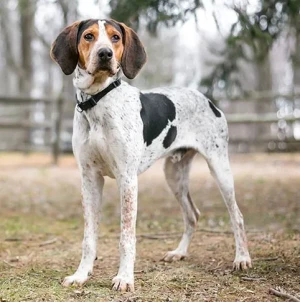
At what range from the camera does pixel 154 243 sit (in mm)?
5332

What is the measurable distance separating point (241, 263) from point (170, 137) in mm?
1121

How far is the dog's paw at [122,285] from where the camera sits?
3.58m

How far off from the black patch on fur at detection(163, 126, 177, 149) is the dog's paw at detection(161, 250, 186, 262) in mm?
941

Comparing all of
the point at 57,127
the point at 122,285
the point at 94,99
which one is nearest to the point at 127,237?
the point at 122,285

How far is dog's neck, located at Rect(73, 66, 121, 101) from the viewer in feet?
12.3

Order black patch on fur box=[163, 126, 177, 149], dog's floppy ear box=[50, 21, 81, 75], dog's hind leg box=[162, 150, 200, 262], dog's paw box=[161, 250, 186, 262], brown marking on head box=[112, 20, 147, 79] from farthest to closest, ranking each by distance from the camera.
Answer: dog's hind leg box=[162, 150, 200, 262], dog's paw box=[161, 250, 186, 262], black patch on fur box=[163, 126, 177, 149], brown marking on head box=[112, 20, 147, 79], dog's floppy ear box=[50, 21, 81, 75]

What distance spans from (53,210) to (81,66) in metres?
3.96

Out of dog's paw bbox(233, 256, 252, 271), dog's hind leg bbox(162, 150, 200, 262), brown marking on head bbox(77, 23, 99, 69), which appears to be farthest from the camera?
dog's hind leg bbox(162, 150, 200, 262)

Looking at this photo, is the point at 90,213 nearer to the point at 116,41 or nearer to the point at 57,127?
the point at 116,41

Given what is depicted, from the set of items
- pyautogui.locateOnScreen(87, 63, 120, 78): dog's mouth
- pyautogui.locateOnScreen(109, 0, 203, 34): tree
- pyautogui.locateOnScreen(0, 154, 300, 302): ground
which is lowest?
pyautogui.locateOnScreen(0, 154, 300, 302): ground

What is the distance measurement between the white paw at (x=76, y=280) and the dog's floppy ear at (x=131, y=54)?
1.42 metres

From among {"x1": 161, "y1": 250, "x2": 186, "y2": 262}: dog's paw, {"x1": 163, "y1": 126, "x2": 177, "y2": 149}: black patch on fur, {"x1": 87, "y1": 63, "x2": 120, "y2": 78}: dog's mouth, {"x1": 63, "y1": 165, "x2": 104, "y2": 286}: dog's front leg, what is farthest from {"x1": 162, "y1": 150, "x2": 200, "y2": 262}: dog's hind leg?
{"x1": 87, "y1": 63, "x2": 120, "y2": 78}: dog's mouth

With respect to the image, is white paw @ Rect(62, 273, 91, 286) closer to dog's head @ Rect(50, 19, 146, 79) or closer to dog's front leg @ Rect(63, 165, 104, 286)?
dog's front leg @ Rect(63, 165, 104, 286)

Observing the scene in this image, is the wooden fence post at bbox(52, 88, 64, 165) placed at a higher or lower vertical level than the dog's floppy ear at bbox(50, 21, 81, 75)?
lower
